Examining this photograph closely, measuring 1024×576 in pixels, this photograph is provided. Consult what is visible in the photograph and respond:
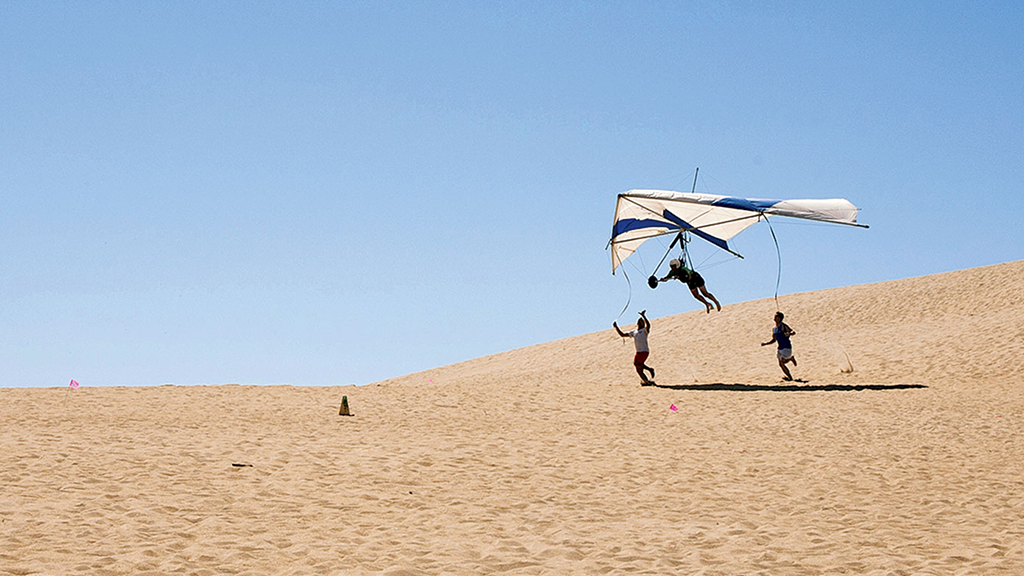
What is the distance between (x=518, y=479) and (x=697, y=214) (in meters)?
10.8

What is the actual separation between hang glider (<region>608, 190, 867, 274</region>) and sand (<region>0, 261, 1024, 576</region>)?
3.64 m

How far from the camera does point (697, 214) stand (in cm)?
1952

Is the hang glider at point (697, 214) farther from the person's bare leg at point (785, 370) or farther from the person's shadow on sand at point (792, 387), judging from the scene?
the person's bare leg at point (785, 370)

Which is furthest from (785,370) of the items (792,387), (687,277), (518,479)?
(518,479)

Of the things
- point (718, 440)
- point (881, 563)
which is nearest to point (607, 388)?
point (718, 440)

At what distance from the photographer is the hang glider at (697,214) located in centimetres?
1798

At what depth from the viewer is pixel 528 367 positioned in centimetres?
3422

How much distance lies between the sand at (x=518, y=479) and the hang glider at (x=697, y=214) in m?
3.64

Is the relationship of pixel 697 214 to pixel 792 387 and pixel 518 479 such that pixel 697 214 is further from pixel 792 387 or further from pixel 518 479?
pixel 518 479

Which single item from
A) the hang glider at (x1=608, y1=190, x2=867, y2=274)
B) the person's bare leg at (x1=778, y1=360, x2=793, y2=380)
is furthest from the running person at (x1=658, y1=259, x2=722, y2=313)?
the person's bare leg at (x1=778, y1=360, x2=793, y2=380)

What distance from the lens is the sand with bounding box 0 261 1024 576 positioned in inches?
291

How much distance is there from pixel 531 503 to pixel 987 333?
70.1ft

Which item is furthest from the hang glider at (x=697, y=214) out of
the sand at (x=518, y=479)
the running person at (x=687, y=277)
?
the sand at (x=518, y=479)

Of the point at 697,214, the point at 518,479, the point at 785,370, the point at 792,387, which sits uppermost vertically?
the point at 697,214
